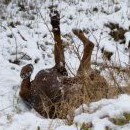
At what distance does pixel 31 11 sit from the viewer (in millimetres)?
9281

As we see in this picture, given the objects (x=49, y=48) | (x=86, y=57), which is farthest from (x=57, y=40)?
(x=49, y=48)

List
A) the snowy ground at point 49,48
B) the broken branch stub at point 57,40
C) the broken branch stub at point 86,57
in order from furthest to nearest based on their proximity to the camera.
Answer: the broken branch stub at point 57,40 < the broken branch stub at point 86,57 < the snowy ground at point 49,48

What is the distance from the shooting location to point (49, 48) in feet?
26.2

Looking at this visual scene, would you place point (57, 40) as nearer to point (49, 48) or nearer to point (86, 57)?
point (86, 57)

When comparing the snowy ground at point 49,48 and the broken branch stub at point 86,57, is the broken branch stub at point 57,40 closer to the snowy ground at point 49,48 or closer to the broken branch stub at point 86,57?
the snowy ground at point 49,48

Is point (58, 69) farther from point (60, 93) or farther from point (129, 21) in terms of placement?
point (129, 21)

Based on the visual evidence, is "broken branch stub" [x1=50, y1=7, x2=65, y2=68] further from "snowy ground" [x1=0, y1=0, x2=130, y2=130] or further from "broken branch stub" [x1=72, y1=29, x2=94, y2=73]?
"broken branch stub" [x1=72, y1=29, x2=94, y2=73]

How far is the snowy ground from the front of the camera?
3.96 meters

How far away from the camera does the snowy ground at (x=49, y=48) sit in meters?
3.96

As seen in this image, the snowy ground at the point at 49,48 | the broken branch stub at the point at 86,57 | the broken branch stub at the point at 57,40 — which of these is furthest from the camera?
the broken branch stub at the point at 57,40

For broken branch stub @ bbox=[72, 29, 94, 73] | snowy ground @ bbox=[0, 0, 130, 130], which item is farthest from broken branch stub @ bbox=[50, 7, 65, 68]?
broken branch stub @ bbox=[72, 29, 94, 73]

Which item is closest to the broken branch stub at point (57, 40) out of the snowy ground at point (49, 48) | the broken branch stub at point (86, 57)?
the snowy ground at point (49, 48)

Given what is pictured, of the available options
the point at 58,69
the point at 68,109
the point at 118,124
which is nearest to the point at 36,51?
the point at 58,69

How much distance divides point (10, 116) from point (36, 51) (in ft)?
8.28
